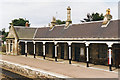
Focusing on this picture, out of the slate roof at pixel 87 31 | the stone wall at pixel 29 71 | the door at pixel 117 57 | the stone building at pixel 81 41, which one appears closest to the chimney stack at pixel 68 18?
the stone building at pixel 81 41

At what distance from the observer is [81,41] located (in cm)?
1706

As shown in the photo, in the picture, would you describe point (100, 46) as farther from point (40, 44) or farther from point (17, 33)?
point (17, 33)

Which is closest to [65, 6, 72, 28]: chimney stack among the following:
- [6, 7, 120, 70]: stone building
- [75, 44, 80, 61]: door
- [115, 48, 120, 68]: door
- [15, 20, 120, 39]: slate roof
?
[6, 7, 120, 70]: stone building

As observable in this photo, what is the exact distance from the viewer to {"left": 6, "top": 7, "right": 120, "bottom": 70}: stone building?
610 inches

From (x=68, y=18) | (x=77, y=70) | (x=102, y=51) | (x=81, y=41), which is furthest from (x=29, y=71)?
(x=68, y=18)

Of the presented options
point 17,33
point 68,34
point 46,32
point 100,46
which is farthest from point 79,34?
point 17,33

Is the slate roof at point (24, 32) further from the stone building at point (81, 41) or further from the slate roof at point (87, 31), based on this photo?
the slate roof at point (87, 31)

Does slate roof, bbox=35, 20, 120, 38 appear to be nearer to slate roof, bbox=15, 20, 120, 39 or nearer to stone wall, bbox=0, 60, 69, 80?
slate roof, bbox=15, 20, 120, 39

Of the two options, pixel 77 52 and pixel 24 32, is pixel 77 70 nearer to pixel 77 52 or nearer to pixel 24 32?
pixel 77 52

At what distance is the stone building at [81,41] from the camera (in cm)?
1549

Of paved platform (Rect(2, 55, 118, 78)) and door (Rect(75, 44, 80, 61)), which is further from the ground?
door (Rect(75, 44, 80, 61))

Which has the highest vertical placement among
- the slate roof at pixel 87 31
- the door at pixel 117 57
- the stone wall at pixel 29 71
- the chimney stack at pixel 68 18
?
the chimney stack at pixel 68 18

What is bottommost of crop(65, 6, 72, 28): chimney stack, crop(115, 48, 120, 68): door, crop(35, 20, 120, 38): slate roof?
crop(115, 48, 120, 68): door

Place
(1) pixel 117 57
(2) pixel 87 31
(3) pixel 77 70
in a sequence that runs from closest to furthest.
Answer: (3) pixel 77 70 → (1) pixel 117 57 → (2) pixel 87 31
